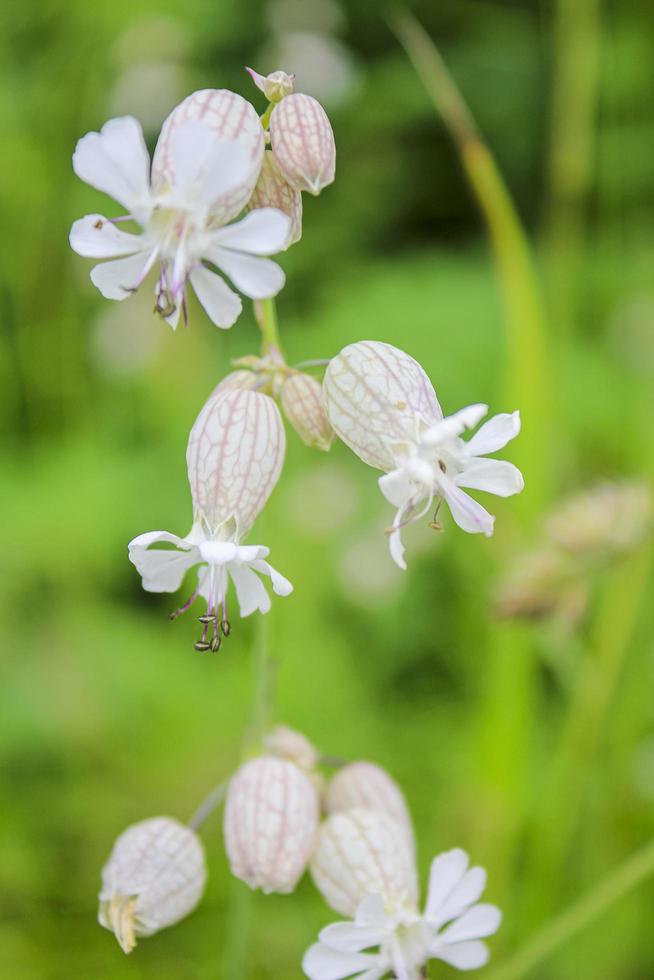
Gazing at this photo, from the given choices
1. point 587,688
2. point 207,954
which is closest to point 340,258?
A: point 587,688

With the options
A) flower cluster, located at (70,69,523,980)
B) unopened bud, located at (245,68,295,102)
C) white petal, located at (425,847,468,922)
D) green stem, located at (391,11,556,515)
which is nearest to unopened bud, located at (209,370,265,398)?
flower cluster, located at (70,69,523,980)

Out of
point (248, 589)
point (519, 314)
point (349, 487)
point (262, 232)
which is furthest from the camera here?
point (349, 487)

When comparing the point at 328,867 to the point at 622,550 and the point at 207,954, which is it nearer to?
the point at 622,550

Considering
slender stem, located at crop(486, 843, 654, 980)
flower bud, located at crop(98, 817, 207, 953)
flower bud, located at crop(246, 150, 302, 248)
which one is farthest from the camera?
slender stem, located at crop(486, 843, 654, 980)

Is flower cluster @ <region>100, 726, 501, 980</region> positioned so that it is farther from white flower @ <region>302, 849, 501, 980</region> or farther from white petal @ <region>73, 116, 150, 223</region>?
white petal @ <region>73, 116, 150, 223</region>

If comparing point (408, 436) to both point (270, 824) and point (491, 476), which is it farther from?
point (270, 824)

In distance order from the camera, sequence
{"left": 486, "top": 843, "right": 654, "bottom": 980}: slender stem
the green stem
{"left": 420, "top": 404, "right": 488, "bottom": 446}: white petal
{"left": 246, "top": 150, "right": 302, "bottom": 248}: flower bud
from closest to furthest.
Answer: {"left": 420, "top": 404, "right": 488, "bottom": 446}: white petal
{"left": 246, "top": 150, "right": 302, "bottom": 248}: flower bud
{"left": 486, "top": 843, "right": 654, "bottom": 980}: slender stem
the green stem

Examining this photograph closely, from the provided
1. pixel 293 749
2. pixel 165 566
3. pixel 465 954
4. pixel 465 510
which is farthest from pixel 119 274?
pixel 465 954

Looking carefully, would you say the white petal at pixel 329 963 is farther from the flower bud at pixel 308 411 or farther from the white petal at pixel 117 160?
the white petal at pixel 117 160
